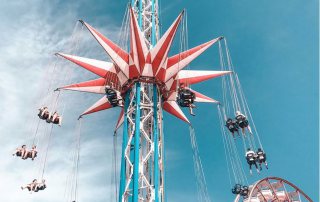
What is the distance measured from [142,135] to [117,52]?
4012 mm

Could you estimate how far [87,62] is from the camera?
55.9 ft

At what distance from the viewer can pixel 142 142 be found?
16.2m

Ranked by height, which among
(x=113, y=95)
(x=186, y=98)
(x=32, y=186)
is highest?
(x=113, y=95)

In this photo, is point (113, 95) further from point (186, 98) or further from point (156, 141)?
point (186, 98)

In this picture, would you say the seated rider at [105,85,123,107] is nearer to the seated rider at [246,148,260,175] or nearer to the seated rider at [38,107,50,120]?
the seated rider at [38,107,50,120]

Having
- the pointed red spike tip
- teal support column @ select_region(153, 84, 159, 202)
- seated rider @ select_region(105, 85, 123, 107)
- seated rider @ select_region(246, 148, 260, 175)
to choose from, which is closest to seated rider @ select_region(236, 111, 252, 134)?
seated rider @ select_region(246, 148, 260, 175)

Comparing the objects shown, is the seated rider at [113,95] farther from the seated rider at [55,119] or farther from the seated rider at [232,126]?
the seated rider at [232,126]

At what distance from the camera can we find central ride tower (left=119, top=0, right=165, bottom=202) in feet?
47.4

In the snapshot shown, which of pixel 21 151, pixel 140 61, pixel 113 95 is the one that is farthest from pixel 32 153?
pixel 140 61

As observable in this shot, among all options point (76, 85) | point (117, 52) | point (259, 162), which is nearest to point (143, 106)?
point (117, 52)

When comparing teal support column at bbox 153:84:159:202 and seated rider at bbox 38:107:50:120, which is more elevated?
seated rider at bbox 38:107:50:120

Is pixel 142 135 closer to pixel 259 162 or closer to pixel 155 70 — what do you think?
pixel 155 70

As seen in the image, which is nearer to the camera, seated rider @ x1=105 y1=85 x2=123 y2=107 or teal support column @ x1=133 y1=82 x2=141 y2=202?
teal support column @ x1=133 y1=82 x2=141 y2=202

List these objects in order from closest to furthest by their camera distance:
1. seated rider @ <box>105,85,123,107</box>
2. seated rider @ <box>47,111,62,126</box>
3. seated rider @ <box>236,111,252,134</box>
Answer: seated rider @ <box>105,85,123,107</box>
seated rider @ <box>236,111,252,134</box>
seated rider @ <box>47,111,62,126</box>
